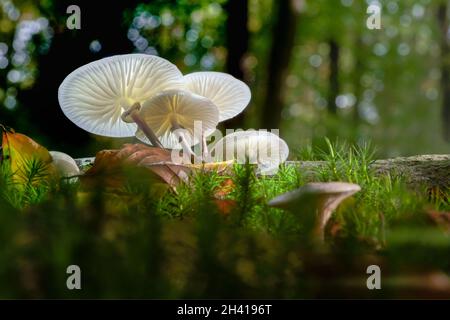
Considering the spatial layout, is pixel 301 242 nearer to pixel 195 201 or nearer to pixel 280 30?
pixel 195 201

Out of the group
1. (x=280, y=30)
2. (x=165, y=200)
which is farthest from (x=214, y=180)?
(x=280, y=30)

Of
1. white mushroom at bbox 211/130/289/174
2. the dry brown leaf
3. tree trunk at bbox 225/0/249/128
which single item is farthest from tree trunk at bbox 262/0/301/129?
the dry brown leaf

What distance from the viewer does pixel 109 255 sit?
1.48 feet

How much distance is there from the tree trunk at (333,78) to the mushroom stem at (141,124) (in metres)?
8.39

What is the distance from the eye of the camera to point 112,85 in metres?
1.73

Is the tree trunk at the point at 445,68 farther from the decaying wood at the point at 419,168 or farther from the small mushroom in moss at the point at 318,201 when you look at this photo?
the small mushroom in moss at the point at 318,201

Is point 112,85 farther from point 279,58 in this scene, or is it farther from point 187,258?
point 279,58

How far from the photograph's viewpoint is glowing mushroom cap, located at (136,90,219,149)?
1.54 metres

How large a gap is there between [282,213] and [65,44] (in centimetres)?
376

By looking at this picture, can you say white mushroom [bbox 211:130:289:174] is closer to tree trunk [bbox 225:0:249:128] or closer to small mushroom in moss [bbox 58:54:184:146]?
small mushroom in moss [bbox 58:54:184:146]

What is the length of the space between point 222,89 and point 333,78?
28.2ft

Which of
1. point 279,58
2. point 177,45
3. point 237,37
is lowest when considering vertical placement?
point 279,58

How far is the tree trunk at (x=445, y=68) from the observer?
9.90 meters

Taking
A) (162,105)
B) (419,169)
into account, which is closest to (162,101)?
(162,105)
